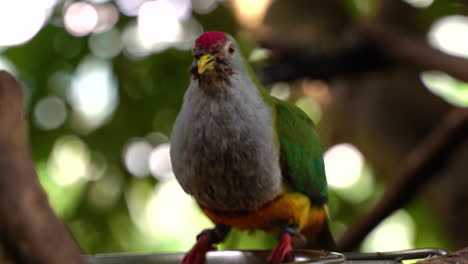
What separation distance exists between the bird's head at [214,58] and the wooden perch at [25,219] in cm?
Result: 60

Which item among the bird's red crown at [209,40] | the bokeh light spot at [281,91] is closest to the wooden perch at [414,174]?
the bird's red crown at [209,40]

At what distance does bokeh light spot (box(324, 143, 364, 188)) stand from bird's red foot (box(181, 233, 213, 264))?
1967mm

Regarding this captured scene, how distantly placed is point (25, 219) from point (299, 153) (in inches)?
36.5

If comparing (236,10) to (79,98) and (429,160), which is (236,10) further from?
(429,160)

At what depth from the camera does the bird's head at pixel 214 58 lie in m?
1.41

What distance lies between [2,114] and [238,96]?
691 mm

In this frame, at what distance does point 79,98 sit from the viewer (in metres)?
2.85

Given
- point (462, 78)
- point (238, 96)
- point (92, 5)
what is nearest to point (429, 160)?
point (462, 78)

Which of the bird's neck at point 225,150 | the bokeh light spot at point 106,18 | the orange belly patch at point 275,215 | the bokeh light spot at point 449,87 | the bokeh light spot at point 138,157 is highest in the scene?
the bokeh light spot at point 106,18

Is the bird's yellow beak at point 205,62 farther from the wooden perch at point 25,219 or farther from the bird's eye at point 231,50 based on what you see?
the wooden perch at point 25,219

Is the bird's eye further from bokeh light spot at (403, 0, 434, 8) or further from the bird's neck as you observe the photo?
bokeh light spot at (403, 0, 434, 8)

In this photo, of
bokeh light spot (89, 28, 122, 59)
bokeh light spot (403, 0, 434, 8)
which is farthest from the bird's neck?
bokeh light spot (403, 0, 434, 8)

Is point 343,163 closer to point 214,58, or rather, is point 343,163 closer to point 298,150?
point 298,150

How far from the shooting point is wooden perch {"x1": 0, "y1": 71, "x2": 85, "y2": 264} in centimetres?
78
